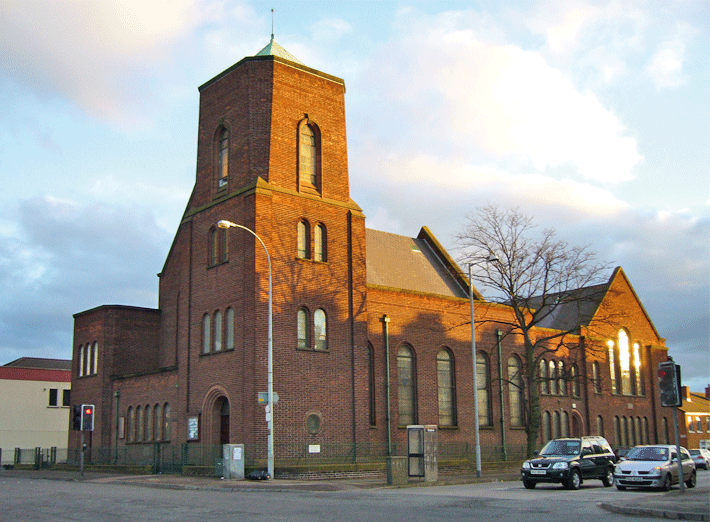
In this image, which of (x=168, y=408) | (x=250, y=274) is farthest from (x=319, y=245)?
(x=168, y=408)

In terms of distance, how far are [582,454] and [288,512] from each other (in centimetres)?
1348

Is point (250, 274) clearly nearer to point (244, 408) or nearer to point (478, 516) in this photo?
point (244, 408)

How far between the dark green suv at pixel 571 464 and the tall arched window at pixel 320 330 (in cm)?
1104

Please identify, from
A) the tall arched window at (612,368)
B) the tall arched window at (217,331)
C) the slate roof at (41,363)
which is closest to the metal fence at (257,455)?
the tall arched window at (217,331)

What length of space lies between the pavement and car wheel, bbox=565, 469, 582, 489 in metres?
3.21

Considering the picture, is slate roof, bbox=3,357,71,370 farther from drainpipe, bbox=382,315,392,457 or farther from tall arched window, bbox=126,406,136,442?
drainpipe, bbox=382,315,392,457

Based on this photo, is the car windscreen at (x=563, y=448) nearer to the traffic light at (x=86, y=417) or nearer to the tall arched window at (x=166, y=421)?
the tall arched window at (x=166, y=421)

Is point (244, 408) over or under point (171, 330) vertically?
under

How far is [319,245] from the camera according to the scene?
116 ft

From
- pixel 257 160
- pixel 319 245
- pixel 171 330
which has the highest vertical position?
pixel 257 160

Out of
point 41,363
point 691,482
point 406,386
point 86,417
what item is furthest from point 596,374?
point 41,363

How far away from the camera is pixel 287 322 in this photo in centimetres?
3259

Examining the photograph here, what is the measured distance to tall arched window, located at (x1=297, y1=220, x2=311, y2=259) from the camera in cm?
3450

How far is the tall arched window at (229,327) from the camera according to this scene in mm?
32875
